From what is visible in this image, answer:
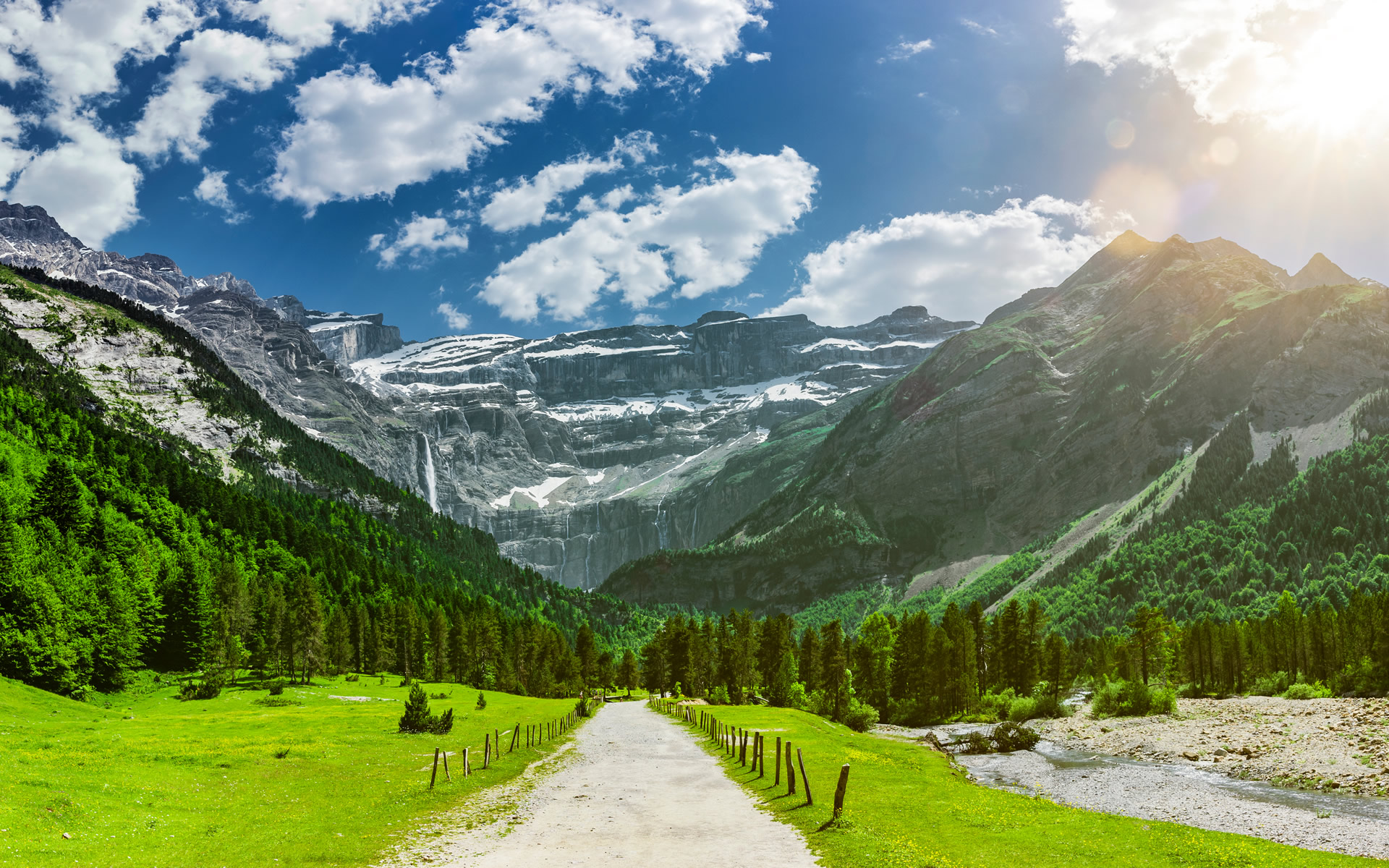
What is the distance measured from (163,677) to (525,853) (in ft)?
310

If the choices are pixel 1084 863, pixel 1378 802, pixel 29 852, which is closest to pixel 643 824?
pixel 1084 863

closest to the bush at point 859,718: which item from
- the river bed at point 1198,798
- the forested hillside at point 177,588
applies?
the river bed at point 1198,798

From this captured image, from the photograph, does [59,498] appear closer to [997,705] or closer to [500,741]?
[500,741]

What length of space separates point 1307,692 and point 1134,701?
22979mm

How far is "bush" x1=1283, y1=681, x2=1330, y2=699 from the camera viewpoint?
99.6 meters

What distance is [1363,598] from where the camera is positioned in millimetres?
118438

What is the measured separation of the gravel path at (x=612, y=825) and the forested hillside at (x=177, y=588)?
203 ft

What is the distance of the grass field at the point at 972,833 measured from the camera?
24125 mm

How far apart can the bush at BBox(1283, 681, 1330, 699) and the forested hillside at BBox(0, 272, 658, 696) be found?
10708 centimetres

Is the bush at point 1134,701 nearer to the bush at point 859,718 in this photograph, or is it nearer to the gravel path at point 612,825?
the bush at point 859,718

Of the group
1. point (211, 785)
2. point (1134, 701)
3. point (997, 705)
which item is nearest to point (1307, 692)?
point (1134, 701)

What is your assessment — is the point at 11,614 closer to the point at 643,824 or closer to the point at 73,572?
the point at 73,572

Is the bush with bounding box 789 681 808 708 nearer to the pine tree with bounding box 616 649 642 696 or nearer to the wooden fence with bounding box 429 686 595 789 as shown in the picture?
the wooden fence with bounding box 429 686 595 789

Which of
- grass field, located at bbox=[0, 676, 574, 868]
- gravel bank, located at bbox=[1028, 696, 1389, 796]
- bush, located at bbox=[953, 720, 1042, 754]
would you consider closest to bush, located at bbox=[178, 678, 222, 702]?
grass field, located at bbox=[0, 676, 574, 868]
